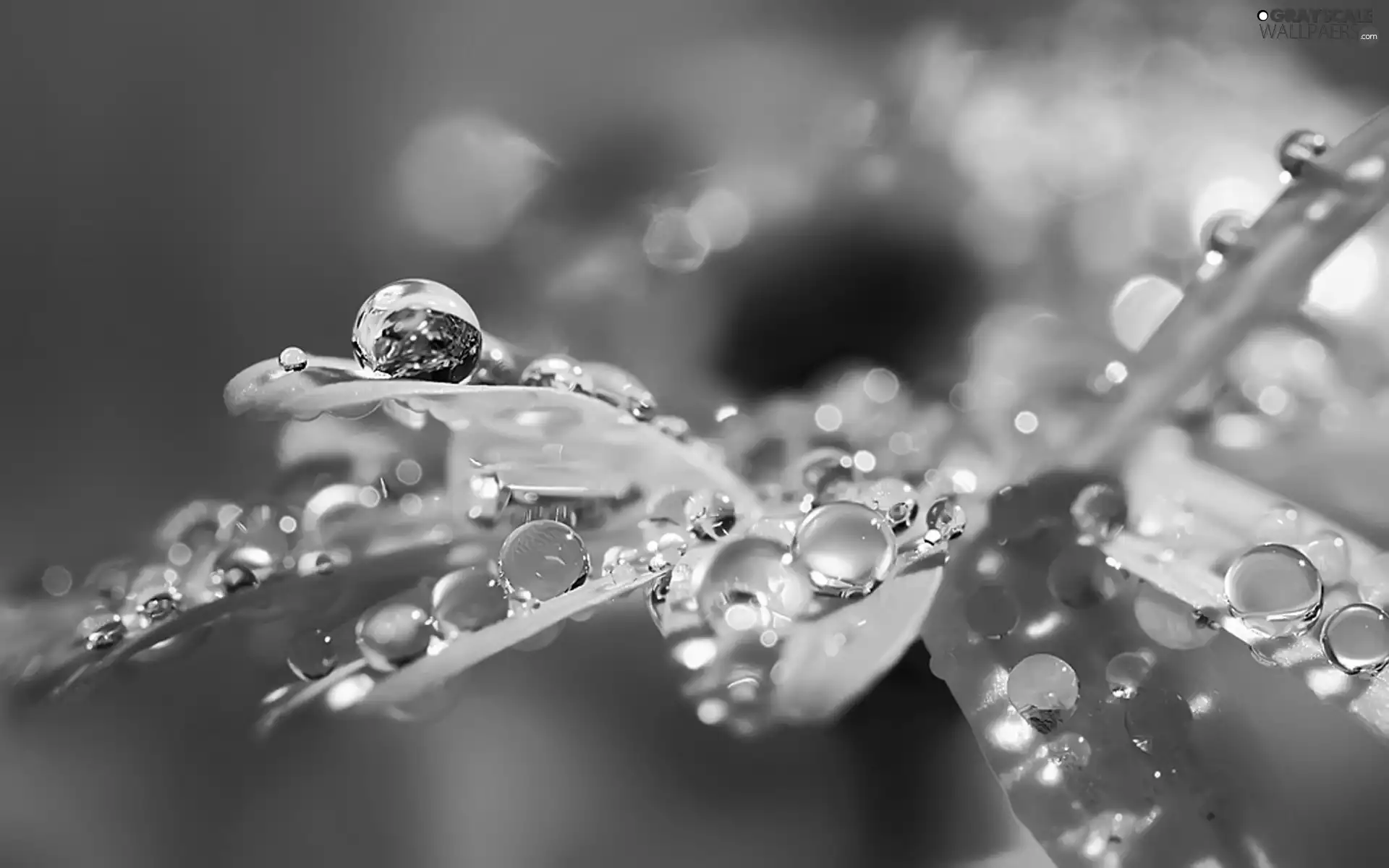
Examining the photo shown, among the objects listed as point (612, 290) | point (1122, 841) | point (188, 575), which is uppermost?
point (612, 290)

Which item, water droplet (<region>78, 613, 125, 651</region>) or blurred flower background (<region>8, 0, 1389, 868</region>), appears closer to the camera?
water droplet (<region>78, 613, 125, 651</region>)

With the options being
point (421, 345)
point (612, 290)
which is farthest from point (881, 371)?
point (421, 345)

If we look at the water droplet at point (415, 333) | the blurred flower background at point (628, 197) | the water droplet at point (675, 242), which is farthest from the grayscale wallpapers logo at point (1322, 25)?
the water droplet at point (415, 333)

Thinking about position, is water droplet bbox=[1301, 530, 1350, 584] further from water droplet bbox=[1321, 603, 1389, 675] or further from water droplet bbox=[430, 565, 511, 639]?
water droplet bbox=[430, 565, 511, 639]

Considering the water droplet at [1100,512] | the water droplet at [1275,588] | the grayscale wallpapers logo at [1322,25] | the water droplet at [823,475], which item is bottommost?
the water droplet at [1275,588]

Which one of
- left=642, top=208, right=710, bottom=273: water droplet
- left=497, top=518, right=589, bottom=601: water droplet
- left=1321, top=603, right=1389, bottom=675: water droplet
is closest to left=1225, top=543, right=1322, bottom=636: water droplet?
left=1321, top=603, right=1389, bottom=675: water droplet

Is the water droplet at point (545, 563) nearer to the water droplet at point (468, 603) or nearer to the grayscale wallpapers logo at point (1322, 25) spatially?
the water droplet at point (468, 603)

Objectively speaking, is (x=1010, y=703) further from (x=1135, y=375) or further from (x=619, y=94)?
(x=619, y=94)
